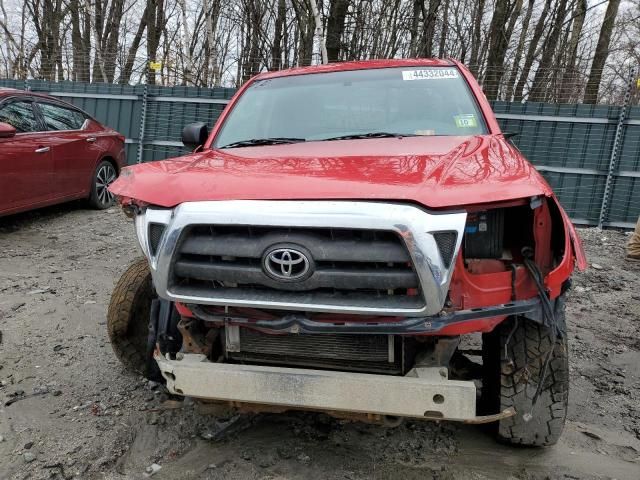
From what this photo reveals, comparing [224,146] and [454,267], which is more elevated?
[224,146]

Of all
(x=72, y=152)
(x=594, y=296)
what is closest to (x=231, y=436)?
(x=594, y=296)

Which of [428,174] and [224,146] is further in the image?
[224,146]

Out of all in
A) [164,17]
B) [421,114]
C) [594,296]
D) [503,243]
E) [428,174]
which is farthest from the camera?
[164,17]

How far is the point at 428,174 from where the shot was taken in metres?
1.93

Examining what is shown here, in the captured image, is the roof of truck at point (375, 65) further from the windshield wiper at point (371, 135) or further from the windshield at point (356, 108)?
the windshield wiper at point (371, 135)

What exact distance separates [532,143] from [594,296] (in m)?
4.15

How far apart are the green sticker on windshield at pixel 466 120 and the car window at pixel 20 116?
5.08 meters

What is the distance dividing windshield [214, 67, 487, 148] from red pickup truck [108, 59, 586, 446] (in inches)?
22.9

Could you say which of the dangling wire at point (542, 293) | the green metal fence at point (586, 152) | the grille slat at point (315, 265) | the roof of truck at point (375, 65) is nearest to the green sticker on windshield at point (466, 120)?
the roof of truck at point (375, 65)

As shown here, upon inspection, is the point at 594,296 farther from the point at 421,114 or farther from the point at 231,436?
the point at 231,436

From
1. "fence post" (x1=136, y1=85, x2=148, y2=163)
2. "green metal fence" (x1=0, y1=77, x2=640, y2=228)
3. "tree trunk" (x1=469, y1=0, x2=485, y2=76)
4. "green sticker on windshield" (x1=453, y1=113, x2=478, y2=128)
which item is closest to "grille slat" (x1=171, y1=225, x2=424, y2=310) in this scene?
"green sticker on windshield" (x1=453, y1=113, x2=478, y2=128)

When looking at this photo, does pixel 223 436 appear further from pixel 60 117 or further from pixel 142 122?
pixel 142 122

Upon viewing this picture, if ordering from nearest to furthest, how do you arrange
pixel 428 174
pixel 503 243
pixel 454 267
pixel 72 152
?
1. pixel 454 267
2. pixel 428 174
3. pixel 503 243
4. pixel 72 152

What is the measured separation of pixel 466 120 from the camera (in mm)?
2971
